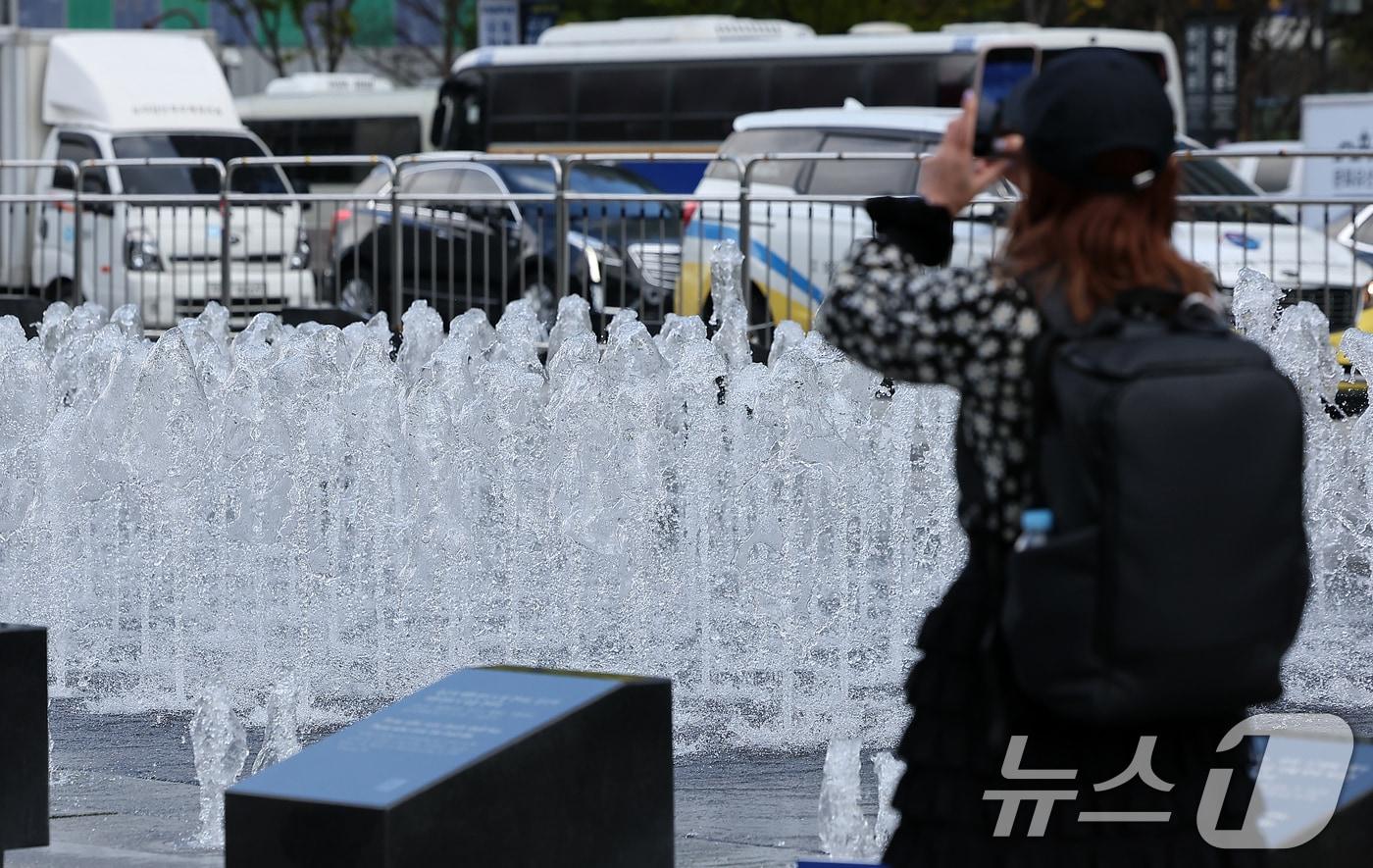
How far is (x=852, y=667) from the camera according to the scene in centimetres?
707

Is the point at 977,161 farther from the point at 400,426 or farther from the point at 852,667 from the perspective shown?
the point at 400,426

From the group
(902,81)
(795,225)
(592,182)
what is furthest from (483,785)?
(902,81)

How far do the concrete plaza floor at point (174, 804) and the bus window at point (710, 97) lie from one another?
18.2 meters

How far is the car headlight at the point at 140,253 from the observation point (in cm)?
1526

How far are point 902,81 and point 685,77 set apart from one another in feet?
9.29

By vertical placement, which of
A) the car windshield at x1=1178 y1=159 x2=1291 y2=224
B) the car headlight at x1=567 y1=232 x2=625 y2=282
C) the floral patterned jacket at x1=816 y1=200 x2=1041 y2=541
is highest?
the floral patterned jacket at x1=816 y1=200 x2=1041 y2=541

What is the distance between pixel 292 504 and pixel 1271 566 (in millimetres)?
5730

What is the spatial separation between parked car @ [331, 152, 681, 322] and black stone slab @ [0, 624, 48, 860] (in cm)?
942

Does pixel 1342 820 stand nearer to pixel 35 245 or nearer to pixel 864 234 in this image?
pixel 864 234

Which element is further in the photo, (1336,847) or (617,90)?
(617,90)

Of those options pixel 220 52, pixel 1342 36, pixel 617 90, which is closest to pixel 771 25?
pixel 617 90

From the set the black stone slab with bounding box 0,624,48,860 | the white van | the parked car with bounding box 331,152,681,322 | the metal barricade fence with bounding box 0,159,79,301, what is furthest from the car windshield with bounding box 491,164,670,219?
the black stone slab with bounding box 0,624,48,860

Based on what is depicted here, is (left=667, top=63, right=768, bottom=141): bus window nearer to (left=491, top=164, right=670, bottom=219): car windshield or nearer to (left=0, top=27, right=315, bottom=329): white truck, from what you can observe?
(left=0, top=27, right=315, bottom=329): white truck

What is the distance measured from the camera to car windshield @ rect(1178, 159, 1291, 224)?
12.6 m
